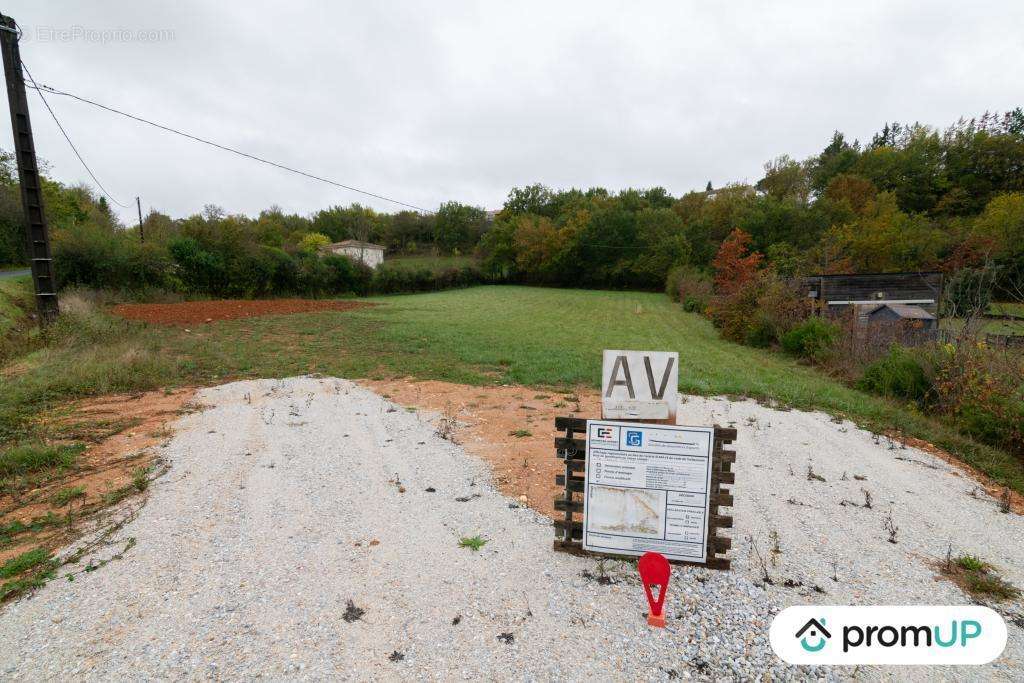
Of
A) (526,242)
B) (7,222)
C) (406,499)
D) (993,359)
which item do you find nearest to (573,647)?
(406,499)

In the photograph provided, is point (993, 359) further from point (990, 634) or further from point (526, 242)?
point (526, 242)

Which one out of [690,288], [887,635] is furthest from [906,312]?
[690,288]

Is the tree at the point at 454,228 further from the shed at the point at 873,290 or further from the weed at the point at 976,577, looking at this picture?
the weed at the point at 976,577

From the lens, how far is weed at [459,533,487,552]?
12.6ft

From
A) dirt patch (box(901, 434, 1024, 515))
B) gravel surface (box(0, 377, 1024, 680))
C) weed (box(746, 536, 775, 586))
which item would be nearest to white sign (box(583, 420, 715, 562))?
gravel surface (box(0, 377, 1024, 680))

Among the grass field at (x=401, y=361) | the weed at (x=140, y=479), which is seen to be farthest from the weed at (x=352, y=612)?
the grass field at (x=401, y=361)

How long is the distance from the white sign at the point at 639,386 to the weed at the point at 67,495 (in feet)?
17.9

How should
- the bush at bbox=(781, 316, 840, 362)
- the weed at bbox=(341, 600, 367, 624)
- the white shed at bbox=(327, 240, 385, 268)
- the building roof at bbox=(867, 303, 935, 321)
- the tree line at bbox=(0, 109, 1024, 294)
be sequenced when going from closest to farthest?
1. the weed at bbox=(341, 600, 367, 624)
2. the building roof at bbox=(867, 303, 935, 321)
3. the bush at bbox=(781, 316, 840, 362)
4. the tree line at bbox=(0, 109, 1024, 294)
5. the white shed at bbox=(327, 240, 385, 268)

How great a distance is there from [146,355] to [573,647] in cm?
1154

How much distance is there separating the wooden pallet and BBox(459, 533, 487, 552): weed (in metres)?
0.67

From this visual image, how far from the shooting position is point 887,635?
2.90 metres

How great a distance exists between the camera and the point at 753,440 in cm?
676

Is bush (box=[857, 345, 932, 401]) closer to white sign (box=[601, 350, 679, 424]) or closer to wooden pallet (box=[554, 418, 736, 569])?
wooden pallet (box=[554, 418, 736, 569])

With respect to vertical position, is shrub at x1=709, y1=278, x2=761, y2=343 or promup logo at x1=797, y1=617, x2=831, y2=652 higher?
shrub at x1=709, y1=278, x2=761, y2=343
